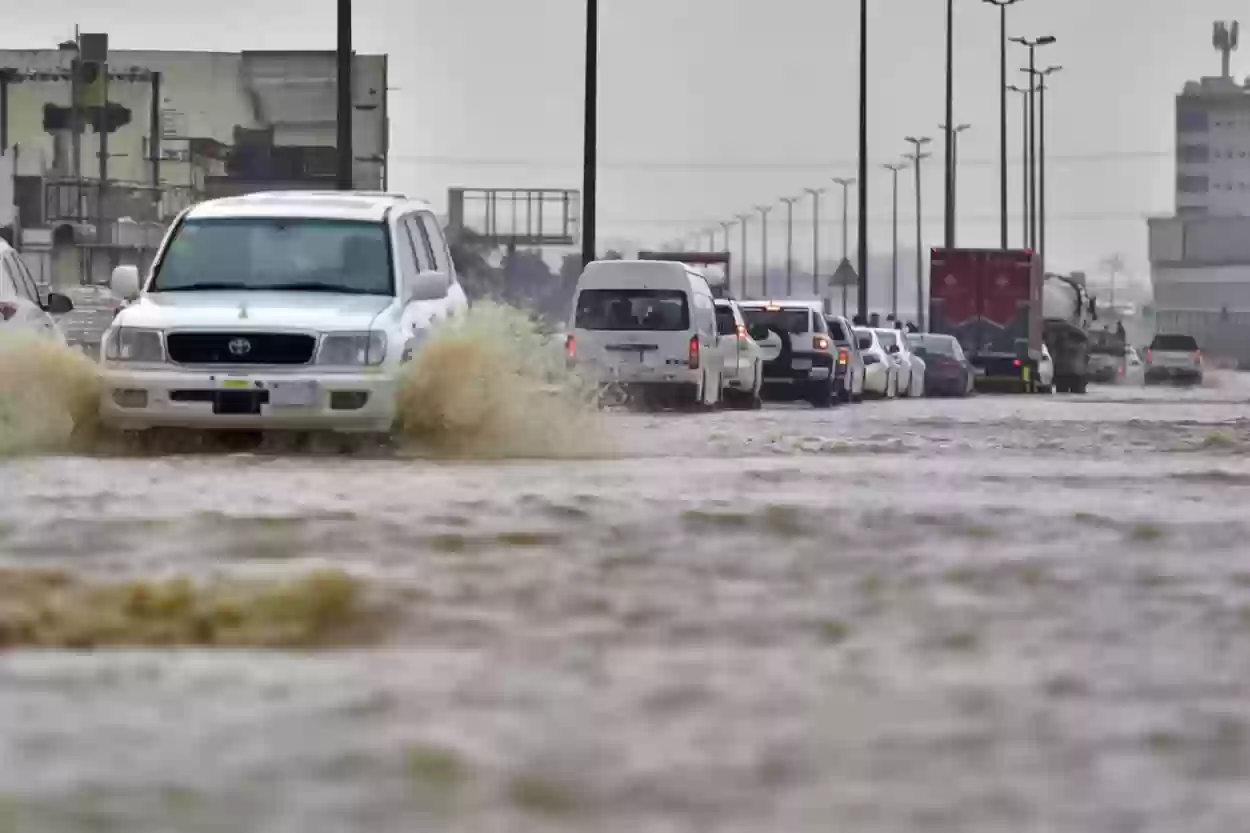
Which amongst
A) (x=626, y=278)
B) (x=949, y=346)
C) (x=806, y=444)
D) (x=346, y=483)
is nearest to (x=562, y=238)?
(x=949, y=346)

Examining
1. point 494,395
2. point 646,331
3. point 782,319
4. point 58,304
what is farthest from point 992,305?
point 494,395

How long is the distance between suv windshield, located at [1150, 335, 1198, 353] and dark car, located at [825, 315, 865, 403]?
127 feet

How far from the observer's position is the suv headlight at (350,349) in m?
18.5

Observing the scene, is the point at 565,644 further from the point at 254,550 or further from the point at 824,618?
the point at 254,550

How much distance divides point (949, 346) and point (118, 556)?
42.0m

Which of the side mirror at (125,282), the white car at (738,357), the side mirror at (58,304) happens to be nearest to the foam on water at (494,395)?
the side mirror at (125,282)

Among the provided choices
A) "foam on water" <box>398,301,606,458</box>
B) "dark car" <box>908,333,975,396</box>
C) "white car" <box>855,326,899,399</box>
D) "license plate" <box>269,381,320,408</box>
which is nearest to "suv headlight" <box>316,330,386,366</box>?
"license plate" <box>269,381,320,408</box>

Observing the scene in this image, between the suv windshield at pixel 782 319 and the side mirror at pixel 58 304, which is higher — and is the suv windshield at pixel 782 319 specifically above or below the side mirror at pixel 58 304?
above

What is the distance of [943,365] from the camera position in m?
51.5

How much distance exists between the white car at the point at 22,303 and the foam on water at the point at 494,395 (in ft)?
9.80

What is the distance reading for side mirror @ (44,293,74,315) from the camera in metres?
22.1

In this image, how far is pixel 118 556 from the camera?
11.0 meters

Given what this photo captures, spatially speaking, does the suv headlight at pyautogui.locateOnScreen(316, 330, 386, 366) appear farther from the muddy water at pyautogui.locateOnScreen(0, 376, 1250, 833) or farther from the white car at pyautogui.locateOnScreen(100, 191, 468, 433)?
the muddy water at pyautogui.locateOnScreen(0, 376, 1250, 833)

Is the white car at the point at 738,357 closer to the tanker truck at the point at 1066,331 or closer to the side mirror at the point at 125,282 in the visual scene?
the side mirror at the point at 125,282
